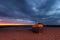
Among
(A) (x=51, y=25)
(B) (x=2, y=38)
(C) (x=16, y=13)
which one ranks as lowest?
(B) (x=2, y=38)

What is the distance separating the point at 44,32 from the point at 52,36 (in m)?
0.11

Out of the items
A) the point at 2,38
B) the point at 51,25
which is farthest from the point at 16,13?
the point at 51,25

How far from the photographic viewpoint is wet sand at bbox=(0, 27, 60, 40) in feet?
3.69

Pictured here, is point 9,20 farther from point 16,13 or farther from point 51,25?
point 51,25

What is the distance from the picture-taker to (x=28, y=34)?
1.17 meters

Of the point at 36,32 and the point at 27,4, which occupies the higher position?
the point at 27,4

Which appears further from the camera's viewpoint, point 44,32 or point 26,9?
point 44,32

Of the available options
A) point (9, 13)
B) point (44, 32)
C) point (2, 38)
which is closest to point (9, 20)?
point (9, 13)

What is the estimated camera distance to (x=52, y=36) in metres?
1.16

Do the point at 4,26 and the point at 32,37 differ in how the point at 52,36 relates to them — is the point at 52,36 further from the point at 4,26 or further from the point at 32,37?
the point at 4,26

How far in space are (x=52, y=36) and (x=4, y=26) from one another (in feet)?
1.95

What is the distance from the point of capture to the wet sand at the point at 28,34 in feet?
3.69

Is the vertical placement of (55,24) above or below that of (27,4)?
below

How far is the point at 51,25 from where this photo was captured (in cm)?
114
